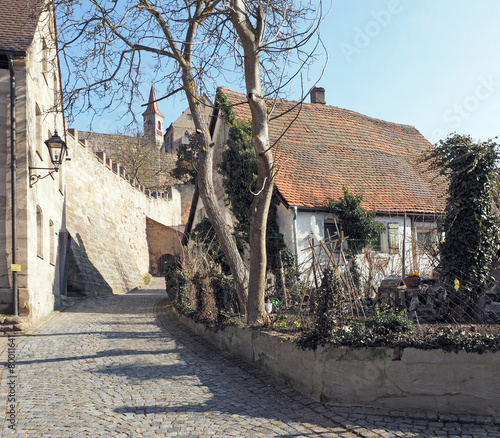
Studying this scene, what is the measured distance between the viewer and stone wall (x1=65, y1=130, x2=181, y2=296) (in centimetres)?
2106

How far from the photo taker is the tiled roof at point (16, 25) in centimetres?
1197

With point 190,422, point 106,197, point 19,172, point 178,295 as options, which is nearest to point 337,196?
point 178,295

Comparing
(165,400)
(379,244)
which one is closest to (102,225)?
(379,244)

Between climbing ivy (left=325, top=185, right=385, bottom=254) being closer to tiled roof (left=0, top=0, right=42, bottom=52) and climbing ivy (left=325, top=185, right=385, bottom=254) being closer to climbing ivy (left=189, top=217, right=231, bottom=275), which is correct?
climbing ivy (left=189, top=217, right=231, bottom=275)

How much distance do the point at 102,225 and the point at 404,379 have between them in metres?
23.9

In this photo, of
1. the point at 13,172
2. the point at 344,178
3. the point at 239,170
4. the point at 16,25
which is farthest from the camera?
the point at 344,178

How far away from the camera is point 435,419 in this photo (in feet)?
17.4

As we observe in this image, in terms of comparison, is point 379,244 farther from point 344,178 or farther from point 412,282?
point 412,282

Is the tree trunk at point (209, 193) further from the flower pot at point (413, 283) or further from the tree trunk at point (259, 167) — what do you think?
the flower pot at point (413, 283)

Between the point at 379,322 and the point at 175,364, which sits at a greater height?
the point at 379,322

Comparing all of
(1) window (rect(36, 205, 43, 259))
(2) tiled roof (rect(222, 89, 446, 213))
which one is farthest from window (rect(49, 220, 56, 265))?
(2) tiled roof (rect(222, 89, 446, 213))

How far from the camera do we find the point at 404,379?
5551 mm

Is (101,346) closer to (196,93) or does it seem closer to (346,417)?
(196,93)

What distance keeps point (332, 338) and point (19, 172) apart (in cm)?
841
